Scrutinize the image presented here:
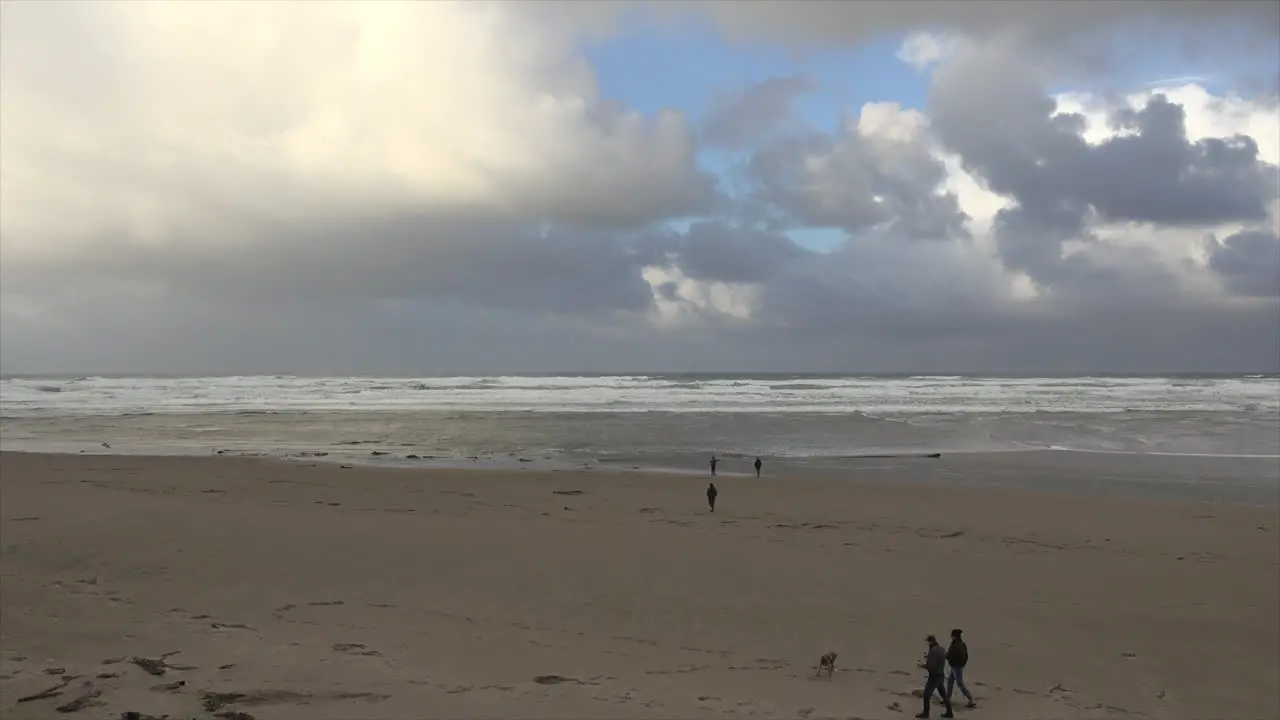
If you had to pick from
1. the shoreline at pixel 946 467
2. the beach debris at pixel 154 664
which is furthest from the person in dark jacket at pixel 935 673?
the shoreline at pixel 946 467

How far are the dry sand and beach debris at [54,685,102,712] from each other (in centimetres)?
7

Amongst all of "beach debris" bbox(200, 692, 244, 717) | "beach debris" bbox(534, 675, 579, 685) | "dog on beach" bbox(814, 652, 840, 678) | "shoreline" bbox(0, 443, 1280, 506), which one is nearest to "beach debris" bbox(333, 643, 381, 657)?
"beach debris" bbox(200, 692, 244, 717)

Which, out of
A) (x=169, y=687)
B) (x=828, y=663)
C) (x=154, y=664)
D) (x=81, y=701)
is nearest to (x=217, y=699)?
(x=169, y=687)

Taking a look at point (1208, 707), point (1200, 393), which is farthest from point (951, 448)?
point (1200, 393)

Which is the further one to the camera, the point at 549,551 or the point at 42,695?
the point at 549,551

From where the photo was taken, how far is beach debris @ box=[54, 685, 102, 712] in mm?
6250

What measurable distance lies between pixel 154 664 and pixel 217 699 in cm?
124

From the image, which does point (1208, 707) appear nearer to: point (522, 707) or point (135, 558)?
point (522, 707)

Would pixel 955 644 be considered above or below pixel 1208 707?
above

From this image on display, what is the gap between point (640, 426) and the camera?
3506cm

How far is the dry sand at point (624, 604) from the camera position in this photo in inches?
276

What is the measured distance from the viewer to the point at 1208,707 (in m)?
7.29

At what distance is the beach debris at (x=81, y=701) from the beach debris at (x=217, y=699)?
851 millimetres

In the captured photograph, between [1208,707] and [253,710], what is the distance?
8.58 metres
